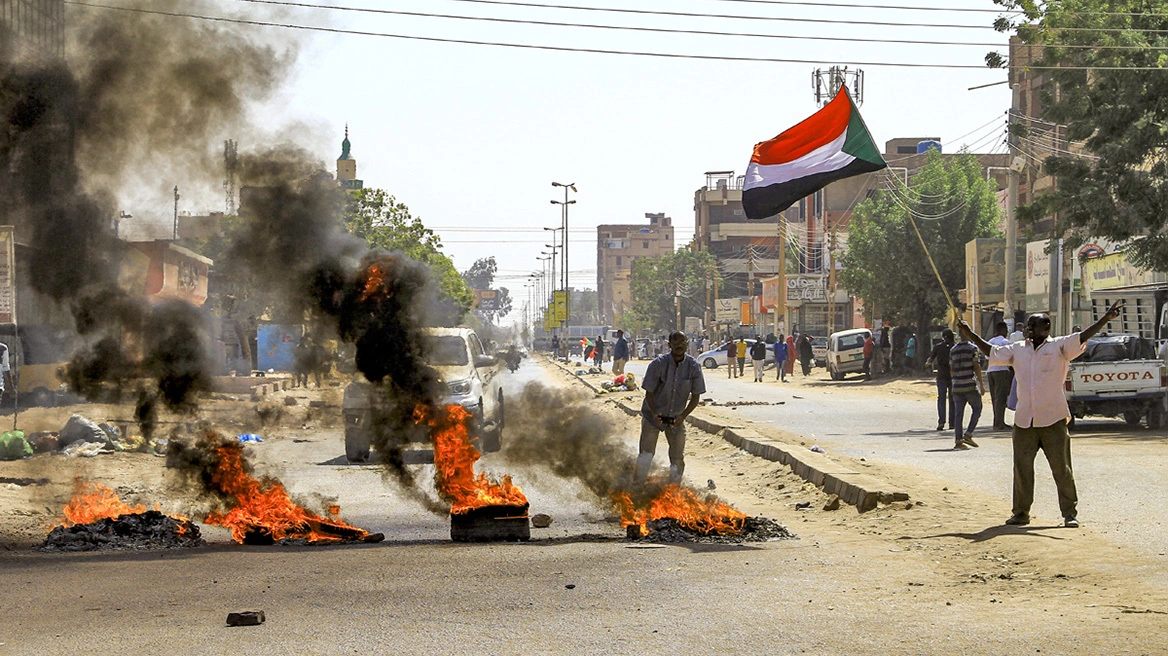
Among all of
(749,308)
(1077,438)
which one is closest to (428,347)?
(1077,438)

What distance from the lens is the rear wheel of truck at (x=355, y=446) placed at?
1490 cm

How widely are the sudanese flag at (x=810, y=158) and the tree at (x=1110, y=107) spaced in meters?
4.26

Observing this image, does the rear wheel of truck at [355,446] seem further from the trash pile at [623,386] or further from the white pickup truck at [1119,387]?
the trash pile at [623,386]

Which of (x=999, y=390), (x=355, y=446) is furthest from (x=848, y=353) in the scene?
(x=355, y=446)

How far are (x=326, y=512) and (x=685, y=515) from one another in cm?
321

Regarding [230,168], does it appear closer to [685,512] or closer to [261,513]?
[261,513]

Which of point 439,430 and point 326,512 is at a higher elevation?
point 439,430

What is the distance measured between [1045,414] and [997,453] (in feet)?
23.4

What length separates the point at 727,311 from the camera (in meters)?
103

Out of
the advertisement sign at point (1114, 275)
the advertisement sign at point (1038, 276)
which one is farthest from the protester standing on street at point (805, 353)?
the advertisement sign at point (1114, 275)

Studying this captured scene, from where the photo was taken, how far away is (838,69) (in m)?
51.3

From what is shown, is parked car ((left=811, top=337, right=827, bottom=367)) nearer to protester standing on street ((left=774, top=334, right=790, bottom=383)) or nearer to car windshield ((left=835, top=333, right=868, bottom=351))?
protester standing on street ((left=774, top=334, right=790, bottom=383))

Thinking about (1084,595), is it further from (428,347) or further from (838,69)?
(838,69)

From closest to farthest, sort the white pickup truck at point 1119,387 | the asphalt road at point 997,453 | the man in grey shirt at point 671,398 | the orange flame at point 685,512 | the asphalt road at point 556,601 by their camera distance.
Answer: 1. the asphalt road at point 556,601
2. the orange flame at point 685,512
3. the asphalt road at point 997,453
4. the man in grey shirt at point 671,398
5. the white pickup truck at point 1119,387
